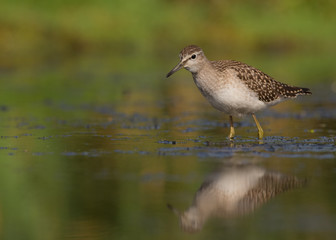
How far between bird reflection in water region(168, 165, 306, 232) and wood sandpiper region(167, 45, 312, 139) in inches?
119

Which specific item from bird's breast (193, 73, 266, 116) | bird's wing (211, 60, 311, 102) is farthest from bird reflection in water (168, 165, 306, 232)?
bird's wing (211, 60, 311, 102)

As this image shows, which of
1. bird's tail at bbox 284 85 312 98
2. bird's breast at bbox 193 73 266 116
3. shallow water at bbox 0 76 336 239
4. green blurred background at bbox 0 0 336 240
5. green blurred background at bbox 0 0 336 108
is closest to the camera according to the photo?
shallow water at bbox 0 76 336 239

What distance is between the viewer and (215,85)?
1218cm

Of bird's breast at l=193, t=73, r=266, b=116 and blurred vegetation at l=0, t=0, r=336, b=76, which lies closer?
bird's breast at l=193, t=73, r=266, b=116

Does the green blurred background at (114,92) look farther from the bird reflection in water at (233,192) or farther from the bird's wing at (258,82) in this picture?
the bird's wing at (258,82)

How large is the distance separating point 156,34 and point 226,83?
2461 cm

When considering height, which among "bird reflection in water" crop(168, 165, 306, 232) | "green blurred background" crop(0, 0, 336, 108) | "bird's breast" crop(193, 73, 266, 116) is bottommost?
"bird reflection in water" crop(168, 165, 306, 232)

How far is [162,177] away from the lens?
9.02 metres

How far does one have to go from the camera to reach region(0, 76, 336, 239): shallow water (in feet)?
22.7

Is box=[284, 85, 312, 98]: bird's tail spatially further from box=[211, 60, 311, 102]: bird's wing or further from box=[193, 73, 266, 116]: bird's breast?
box=[193, 73, 266, 116]: bird's breast

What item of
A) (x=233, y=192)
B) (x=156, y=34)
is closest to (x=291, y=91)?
(x=233, y=192)

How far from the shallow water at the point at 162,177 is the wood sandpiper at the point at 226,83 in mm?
600

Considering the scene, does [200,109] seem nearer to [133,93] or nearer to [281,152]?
[133,93]

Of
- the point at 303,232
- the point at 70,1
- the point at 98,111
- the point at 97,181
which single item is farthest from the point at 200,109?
→ the point at 70,1
